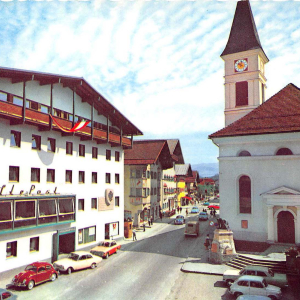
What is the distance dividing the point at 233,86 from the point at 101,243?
88.6 ft

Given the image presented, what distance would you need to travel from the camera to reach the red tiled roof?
3051 cm

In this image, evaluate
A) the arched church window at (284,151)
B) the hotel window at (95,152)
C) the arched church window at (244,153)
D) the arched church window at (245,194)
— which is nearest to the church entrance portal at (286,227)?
the arched church window at (245,194)

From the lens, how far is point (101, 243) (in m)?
32.9

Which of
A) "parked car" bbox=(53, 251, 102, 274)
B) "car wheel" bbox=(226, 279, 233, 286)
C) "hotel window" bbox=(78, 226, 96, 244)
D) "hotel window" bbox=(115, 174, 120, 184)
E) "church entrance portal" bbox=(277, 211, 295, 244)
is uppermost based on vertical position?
"hotel window" bbox=(115, 174, 120, 184)

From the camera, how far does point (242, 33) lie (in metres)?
44.5

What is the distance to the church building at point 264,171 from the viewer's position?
2962 centimetres

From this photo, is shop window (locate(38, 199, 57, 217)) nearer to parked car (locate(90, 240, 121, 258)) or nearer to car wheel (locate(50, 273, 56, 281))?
car wheel (locate(50, 273, 56, 281))

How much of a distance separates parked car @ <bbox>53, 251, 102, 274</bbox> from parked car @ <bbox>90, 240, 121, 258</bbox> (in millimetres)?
2533

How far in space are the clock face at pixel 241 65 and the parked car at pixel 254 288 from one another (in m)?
30.1

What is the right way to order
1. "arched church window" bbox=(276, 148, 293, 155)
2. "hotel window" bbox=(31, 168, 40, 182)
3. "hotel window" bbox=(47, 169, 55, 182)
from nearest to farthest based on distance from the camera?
"hotel window" bbox=(31, 168, 40, 182) → "hotel window" bbox=(47, 169, 55, 182) → "arched church window" bbox=(276, 148, 293, 155)

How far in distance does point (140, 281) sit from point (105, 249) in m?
8.53

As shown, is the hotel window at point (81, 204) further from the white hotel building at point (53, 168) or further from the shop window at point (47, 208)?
the shop window at point (47, 208)

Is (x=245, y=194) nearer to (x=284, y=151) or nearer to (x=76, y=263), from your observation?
(x=284, y=151)

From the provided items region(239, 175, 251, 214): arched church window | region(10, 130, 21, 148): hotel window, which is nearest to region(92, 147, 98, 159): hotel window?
region(10, 130, 21, 148): hotel window
